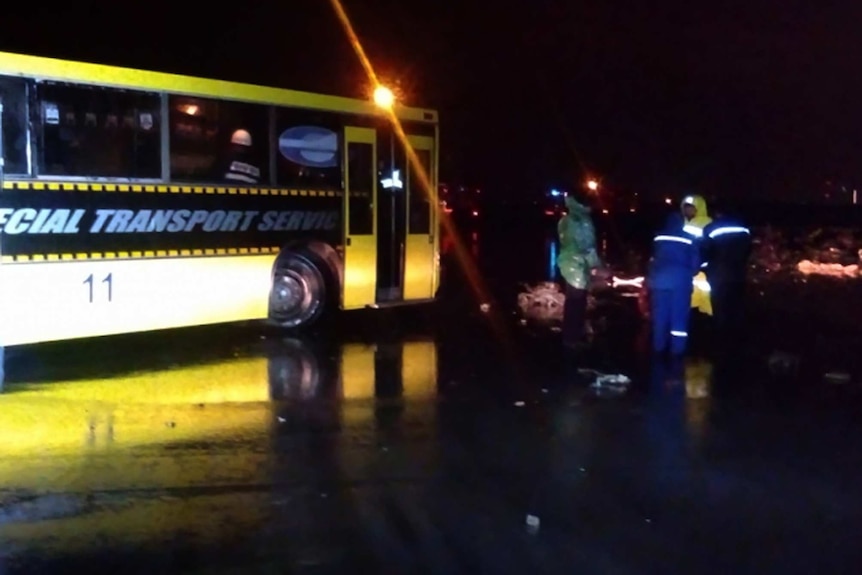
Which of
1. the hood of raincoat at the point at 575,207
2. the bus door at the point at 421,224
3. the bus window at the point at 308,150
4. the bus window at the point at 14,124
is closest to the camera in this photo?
the bus window at the point at 14,124

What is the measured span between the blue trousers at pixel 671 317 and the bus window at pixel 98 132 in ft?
18.3

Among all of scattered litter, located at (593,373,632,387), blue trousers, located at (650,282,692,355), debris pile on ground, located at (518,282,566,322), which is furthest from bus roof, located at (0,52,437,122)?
scattered litter, located at (593,373,632,387)

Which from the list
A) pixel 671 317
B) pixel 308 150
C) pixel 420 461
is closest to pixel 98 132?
pixel 308 150

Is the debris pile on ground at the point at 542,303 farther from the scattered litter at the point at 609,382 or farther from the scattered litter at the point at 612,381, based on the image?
the scattered litter at the point at 612,381

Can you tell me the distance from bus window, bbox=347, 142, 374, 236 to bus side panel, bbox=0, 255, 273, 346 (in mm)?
1707

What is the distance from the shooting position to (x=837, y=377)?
41.0 feet

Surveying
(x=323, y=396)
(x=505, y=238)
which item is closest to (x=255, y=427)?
(x=323, y=396)

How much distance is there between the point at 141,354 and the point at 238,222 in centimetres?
183

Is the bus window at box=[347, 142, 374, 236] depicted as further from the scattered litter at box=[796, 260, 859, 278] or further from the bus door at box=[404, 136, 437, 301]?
the scattered litter at box=[796, 260, 859, 278]

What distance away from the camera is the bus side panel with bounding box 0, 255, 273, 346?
11.5 m

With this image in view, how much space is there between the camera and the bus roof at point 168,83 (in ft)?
37.9

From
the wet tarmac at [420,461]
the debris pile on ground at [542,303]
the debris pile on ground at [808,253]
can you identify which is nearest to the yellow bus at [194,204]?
the wet tarmac at [420,461]

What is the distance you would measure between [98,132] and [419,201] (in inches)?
220

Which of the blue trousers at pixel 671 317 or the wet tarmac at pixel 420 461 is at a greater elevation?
the blue trousers at pixel 671 317
